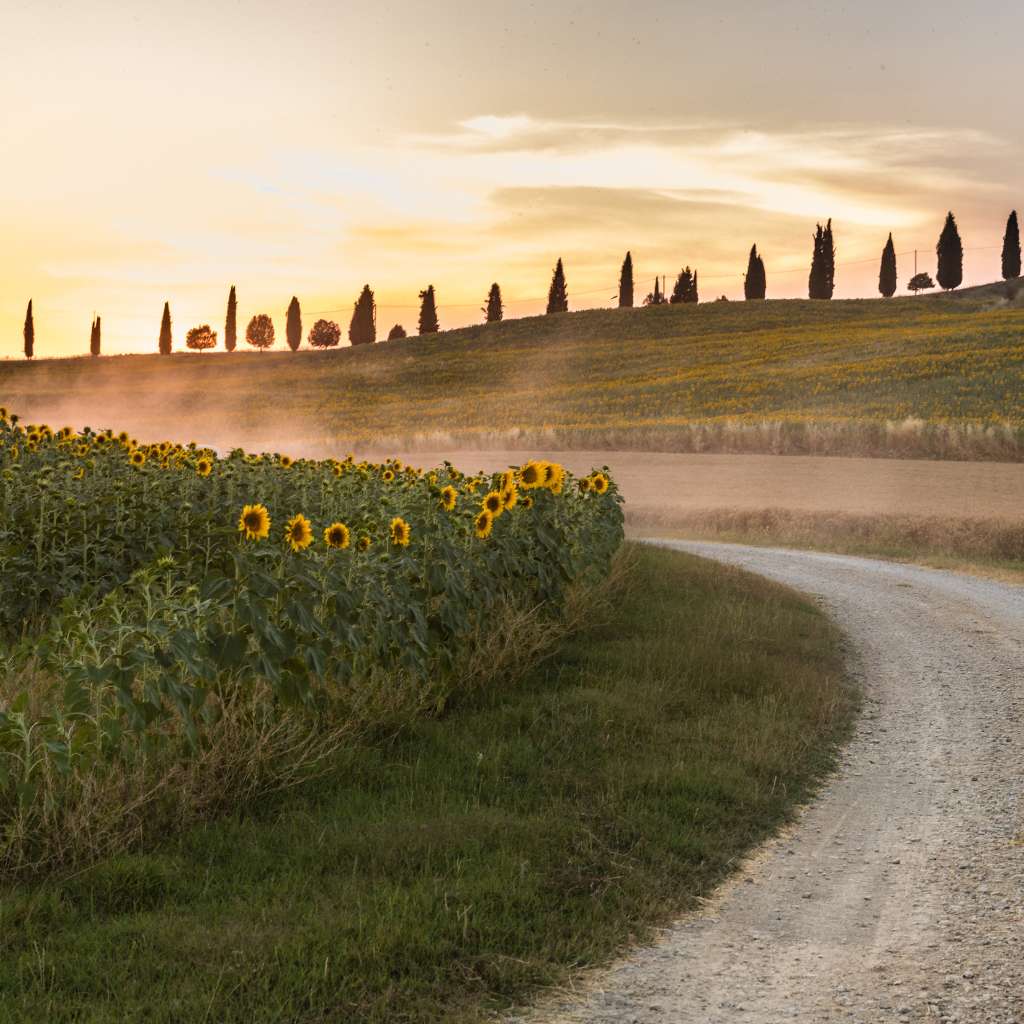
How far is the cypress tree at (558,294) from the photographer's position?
4040 inches

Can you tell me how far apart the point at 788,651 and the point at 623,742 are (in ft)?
11.1

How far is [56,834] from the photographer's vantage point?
15.7 ft

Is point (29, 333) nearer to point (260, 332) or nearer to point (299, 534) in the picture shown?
point (260, 332)

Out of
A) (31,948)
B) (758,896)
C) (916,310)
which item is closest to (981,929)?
(758,896)

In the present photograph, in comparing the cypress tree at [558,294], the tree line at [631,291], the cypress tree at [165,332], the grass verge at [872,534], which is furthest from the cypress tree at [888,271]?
the grass verge at [872,534]

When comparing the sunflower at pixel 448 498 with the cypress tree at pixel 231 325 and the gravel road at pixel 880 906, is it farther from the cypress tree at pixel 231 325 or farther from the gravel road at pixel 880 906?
the cypress tree at pixel 231 325

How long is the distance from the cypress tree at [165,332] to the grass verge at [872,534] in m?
88.4

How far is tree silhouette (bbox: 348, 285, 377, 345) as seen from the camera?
107500 millimetres

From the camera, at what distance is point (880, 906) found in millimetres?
5062

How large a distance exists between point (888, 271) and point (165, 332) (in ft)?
213

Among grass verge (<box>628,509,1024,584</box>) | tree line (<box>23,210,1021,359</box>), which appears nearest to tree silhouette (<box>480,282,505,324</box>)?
tree line (<box>23,210,1021,359</box>)

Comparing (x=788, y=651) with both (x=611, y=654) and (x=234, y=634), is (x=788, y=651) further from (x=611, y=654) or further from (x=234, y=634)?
(x=234, y=634)

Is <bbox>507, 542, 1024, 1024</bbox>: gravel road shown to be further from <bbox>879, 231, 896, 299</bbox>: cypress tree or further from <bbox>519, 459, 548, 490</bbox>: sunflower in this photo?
<bbox>879, 231, 896, 299</bbox>: cypress tree

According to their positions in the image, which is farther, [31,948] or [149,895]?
[149,895]
